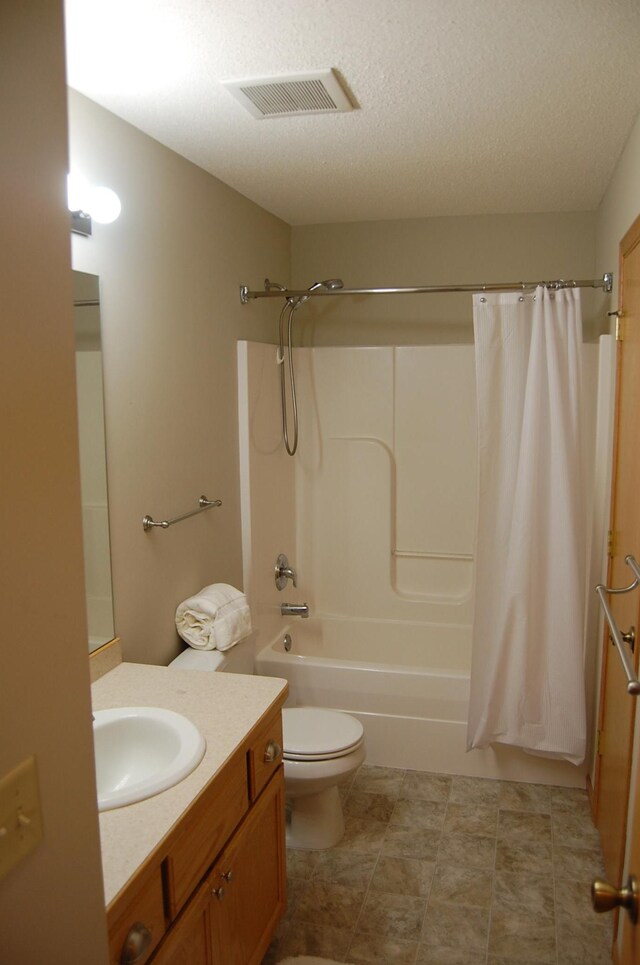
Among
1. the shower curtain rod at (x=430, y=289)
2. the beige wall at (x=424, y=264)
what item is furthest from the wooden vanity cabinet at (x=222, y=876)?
the beige wall at (x=424, y=264)

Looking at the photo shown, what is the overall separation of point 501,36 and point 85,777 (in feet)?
5.73

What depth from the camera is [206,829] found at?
1.59 meters

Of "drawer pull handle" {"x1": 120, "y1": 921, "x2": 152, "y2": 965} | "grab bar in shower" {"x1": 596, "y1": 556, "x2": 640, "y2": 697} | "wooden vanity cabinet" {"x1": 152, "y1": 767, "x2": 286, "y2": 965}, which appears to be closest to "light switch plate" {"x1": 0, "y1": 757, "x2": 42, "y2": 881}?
"drawer pull handle" {"x1": 120, "y1": 921, "x2": 152, "y2": 965}

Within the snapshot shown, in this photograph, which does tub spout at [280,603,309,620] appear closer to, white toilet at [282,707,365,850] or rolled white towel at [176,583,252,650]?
white toilet at [282,707,365,850]

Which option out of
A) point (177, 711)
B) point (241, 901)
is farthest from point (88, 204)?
point (241, 901)

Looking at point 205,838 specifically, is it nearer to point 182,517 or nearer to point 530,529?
point 182,517

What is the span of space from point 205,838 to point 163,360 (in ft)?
4.93

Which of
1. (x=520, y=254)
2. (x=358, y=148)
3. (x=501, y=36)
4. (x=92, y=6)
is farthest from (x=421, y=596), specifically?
(x=92, y=6)

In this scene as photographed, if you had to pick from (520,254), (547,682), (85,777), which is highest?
(520,254)

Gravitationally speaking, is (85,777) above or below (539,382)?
below

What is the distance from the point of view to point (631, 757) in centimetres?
195

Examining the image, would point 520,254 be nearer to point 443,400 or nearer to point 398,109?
point 443,400

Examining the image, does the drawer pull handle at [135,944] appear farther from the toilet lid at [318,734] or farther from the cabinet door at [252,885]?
the toilet lid at [318,734]

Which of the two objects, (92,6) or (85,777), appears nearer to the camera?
(85,777)
